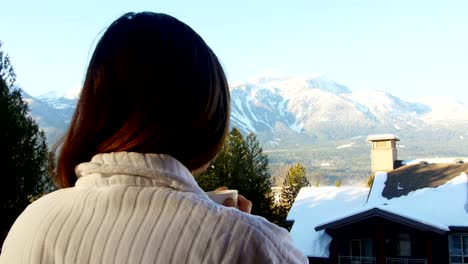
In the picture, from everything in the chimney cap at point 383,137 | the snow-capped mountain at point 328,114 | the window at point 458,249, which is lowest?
the snow-capped mountain at point 328,114

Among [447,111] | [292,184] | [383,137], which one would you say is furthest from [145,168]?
[447,111]

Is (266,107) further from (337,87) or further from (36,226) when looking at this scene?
(36,226)

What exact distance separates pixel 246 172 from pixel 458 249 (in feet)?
12.1

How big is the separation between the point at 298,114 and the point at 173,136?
6344cm

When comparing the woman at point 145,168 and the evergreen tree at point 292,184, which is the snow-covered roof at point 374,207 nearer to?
the evergreen tree at point 292,184

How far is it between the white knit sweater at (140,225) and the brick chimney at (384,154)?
28.9 ft

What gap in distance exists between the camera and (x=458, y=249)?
22.0 feet

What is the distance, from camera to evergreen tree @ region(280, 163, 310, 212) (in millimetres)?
11547

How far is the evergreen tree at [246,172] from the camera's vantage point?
8.92 m

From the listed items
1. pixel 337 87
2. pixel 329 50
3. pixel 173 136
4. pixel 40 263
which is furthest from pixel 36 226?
pixel 337 87

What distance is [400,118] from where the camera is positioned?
2243 inches

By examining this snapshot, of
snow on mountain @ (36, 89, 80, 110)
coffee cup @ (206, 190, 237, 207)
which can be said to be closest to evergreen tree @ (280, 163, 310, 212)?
snow on mountain @ (36, 89, 80, 110)

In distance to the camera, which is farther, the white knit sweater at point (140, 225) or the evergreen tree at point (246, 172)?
the evergreen tree at point (246, 172)

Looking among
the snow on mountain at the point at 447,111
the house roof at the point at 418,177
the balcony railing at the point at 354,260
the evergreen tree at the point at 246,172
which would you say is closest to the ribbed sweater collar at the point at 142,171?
the balcony railing at the point at 354,260
